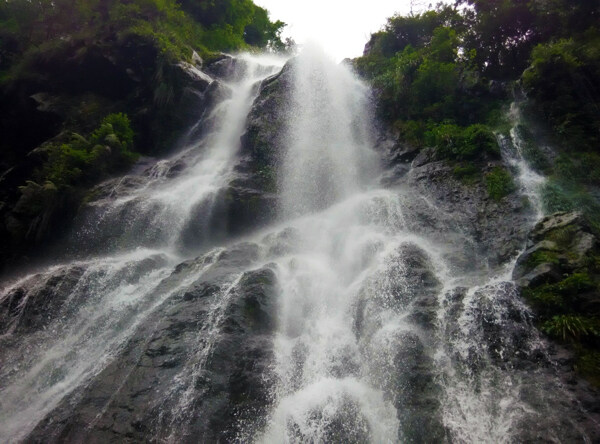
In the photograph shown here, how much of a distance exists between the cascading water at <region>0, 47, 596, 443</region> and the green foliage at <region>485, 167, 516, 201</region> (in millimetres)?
1324

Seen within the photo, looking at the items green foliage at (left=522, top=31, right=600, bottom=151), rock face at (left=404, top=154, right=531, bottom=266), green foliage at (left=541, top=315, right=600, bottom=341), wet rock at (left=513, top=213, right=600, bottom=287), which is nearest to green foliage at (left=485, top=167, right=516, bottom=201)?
rock face at (left=404, top=154, right=531, bottom=266)

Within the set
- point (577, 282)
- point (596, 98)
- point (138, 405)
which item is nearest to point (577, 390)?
point (577, 282)

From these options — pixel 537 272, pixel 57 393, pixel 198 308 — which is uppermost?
pixel 537 272

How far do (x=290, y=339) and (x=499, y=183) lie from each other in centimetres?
707

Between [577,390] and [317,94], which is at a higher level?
[317,94]

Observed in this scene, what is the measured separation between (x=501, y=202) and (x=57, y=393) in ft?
36.5

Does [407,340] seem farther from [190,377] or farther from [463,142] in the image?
[463,142]

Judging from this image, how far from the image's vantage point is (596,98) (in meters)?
11.6

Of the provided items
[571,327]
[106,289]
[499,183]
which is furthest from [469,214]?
[106,289]

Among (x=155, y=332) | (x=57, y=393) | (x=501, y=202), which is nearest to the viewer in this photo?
(x=57, y=393)

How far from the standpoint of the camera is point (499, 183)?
10.4m

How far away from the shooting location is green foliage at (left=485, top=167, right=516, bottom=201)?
10203 mm

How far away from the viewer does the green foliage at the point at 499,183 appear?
33.5ft

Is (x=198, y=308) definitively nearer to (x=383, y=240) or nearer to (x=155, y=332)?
(x=155, y=332)
